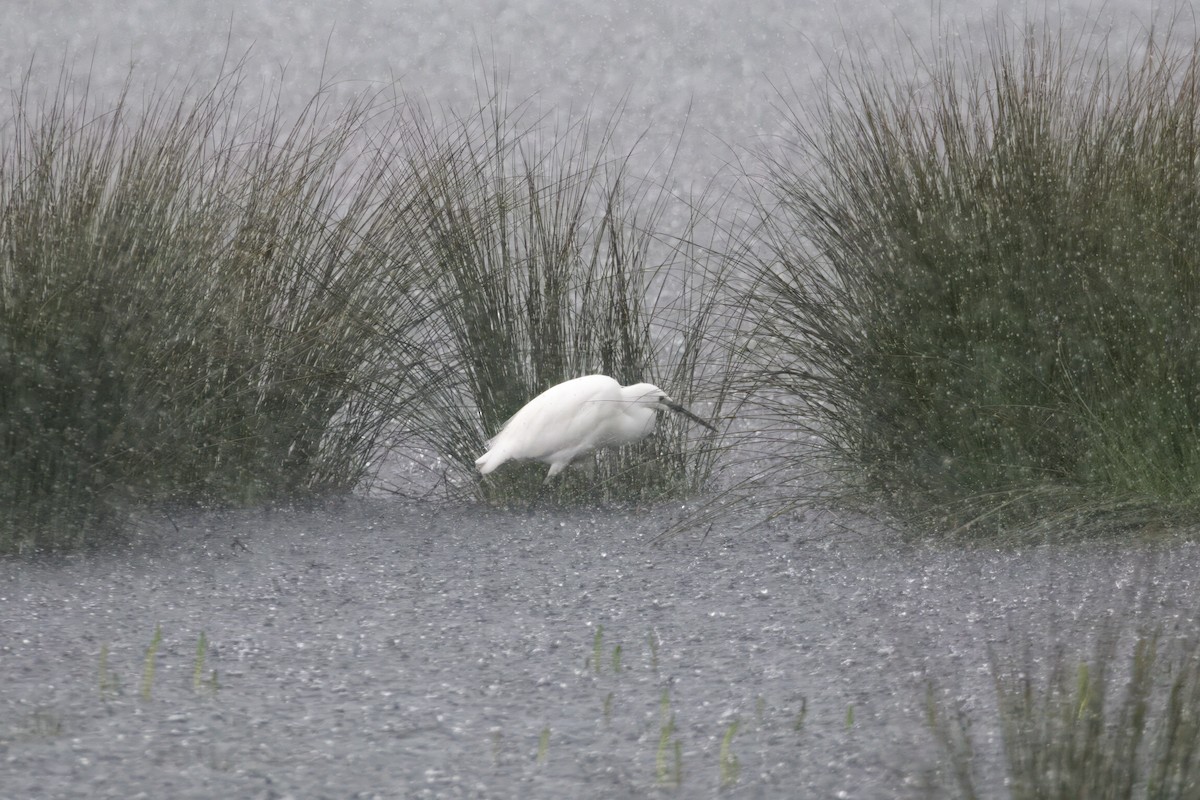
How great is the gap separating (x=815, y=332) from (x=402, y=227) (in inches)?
46.2

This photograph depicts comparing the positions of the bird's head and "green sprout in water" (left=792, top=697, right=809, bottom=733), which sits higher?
the bird's head

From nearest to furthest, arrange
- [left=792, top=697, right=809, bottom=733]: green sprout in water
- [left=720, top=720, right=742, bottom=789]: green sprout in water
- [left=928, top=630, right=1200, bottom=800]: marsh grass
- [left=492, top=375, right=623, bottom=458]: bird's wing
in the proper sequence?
[left=928, top=630, right=1200, bottom=800]: marsh grass < [left=720, top=720, right=742, bottom=789]: green sprout in water < [left=792, top=697, right=809, bottom=733]: green sprout in water < [left=492, top=375, right=623, bottom=458]: bird's wing

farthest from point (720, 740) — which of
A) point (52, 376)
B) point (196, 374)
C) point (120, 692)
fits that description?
point (196, 374)

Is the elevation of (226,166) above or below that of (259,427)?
above

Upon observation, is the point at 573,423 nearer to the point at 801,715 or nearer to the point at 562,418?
the point at 562,418

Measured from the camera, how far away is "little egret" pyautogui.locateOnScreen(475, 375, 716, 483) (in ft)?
11.4

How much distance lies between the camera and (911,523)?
3.12 meters

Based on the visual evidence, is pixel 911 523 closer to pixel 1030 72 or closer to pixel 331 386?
pixel 1030 72

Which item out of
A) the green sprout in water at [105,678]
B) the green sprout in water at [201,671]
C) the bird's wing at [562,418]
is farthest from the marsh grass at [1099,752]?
the bird's wing at [562,418]

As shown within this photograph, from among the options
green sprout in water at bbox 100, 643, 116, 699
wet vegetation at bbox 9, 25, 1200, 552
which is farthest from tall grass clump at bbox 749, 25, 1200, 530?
green sprout in water at bbox 100, 643, 116, 699

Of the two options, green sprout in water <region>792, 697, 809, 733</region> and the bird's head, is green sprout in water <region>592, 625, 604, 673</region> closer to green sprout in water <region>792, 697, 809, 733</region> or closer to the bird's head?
green sprout in water <region>792, 697, 809, 733</region>

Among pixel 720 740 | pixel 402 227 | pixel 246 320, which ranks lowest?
pixel 720 740

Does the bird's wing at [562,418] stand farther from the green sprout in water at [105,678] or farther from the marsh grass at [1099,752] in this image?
the marsh grass at [1099,752]

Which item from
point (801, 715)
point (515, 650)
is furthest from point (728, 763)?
point (515, 650)
